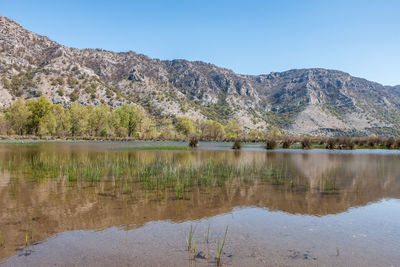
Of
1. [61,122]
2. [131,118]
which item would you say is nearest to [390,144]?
[131,118]

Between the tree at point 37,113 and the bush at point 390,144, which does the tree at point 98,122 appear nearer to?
the tree at point 37,113

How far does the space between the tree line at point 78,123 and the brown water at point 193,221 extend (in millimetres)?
54741

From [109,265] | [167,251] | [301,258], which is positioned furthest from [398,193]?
[109,265]

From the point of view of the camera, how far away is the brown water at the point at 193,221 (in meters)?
5.21

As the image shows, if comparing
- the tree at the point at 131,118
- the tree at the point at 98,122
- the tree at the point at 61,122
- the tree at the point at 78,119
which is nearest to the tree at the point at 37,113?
the tree at the point at 61,122

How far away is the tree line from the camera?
8536 centimetres

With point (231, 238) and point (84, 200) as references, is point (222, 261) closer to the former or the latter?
point (231, 238)

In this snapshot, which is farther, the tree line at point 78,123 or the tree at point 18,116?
→ the tree line at point 78,123

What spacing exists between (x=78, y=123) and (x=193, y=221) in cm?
9860

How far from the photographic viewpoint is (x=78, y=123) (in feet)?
312

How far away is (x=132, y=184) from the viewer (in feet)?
42.1

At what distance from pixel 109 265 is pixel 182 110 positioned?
167m

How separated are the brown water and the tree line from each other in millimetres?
54741

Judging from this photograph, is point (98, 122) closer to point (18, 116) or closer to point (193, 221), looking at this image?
point (18, 116)
